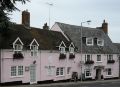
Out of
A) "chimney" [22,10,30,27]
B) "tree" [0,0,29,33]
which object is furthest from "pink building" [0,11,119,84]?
"tree" [0,0,29,33]

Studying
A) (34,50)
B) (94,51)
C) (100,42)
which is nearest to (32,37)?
(34,50)

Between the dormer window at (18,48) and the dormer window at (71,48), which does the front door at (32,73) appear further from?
the dormer window at (71,48)

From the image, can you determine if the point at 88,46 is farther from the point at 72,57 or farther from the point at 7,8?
the point at 7,8

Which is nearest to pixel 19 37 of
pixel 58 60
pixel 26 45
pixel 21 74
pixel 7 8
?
pixel 26 45

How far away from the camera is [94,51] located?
68.6 metres

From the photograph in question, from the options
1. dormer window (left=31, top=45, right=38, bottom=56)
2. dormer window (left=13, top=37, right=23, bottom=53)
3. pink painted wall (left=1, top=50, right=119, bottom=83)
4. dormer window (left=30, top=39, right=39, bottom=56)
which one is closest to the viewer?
pink painted wall (left=1, top=50, right=119, bottom=83)

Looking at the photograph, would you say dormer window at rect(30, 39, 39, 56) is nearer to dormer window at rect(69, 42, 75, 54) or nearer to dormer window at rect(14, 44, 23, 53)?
dormer window at rect(14, 44, 23, 53)

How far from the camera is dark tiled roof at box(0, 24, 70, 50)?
51375 mm

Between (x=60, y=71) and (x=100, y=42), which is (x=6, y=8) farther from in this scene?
(x=100, y=42)

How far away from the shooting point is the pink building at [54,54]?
51406 mm

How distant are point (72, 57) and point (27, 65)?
11228mm

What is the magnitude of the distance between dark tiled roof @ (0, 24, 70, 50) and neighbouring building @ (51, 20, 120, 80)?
9.74ft

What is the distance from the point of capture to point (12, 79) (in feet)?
167

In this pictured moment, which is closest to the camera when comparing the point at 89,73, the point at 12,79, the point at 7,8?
the point at 7,8
